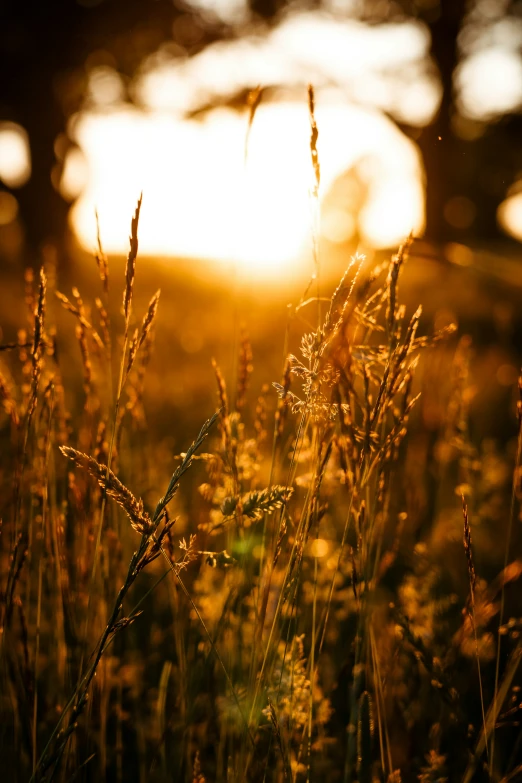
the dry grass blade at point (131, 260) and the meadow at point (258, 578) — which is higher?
the dry grass blade at point (131, 260)

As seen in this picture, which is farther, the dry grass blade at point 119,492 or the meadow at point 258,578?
the meadow at point 258,578

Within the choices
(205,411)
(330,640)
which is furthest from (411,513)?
(205,411)

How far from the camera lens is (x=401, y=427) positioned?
1031 millimetres

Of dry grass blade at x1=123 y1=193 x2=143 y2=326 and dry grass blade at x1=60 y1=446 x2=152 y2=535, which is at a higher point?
dry grass blade at x1=123 y1=193 x2=143 y2=326

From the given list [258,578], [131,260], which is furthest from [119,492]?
[258,578]

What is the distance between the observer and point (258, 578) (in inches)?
52.2

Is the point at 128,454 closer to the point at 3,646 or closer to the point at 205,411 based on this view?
the point at 3,646

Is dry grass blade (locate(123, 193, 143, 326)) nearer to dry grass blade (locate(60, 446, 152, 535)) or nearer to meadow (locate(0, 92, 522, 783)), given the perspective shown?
meadow (locate(0, 92, 522, 783))

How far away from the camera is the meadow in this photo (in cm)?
98

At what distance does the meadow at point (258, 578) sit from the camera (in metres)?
0.98

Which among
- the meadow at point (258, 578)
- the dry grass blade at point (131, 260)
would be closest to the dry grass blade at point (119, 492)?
the meadow at point (258, 578)

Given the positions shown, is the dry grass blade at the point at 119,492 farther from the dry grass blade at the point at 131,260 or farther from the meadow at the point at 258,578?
the dry grass blade at the point at 131,260

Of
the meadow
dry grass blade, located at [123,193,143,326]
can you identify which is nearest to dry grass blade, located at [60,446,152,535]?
the meadow

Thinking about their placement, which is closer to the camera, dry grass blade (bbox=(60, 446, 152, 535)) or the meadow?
dry grass blade (bbox=(60, 446, 152, 535))
